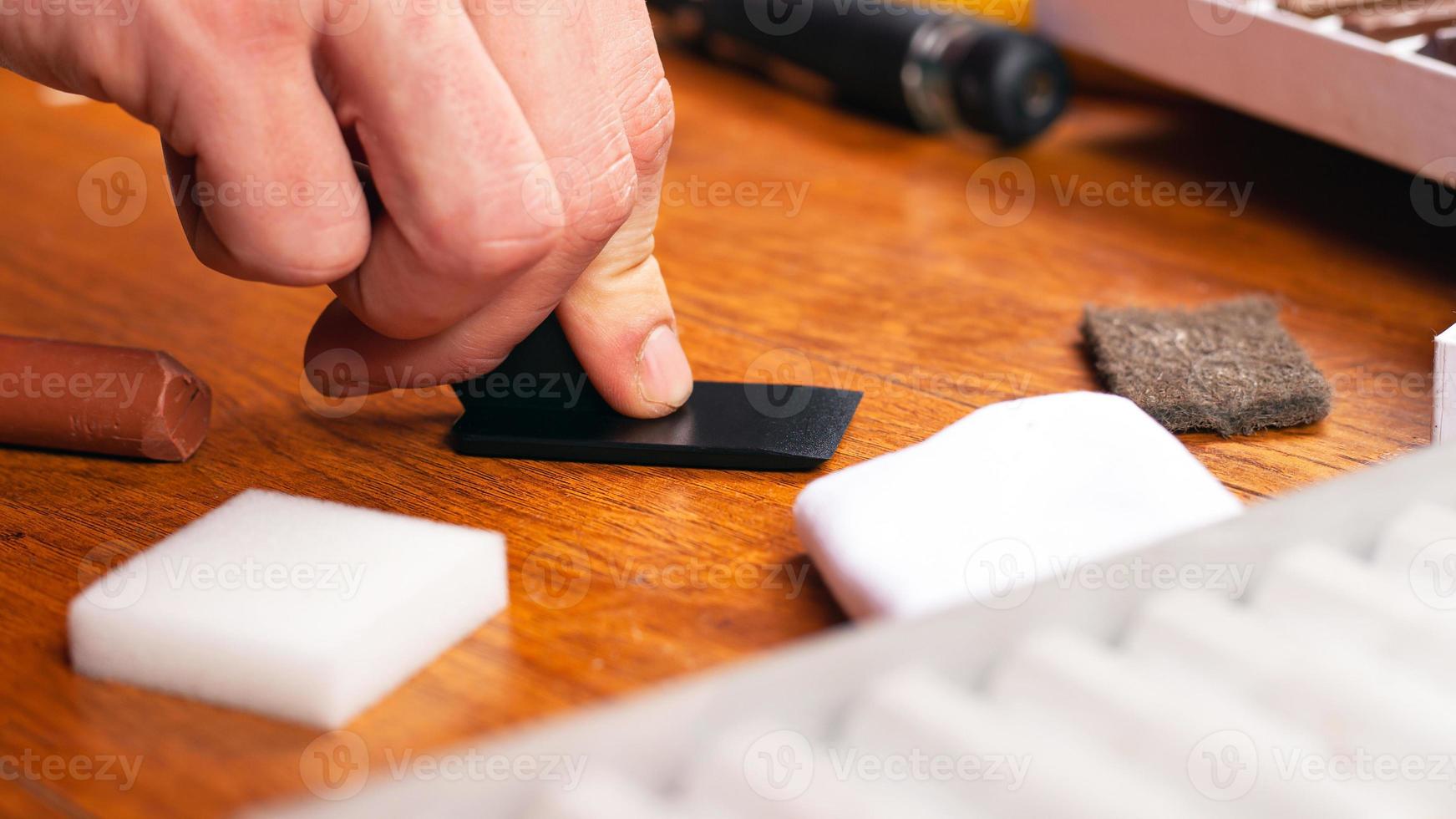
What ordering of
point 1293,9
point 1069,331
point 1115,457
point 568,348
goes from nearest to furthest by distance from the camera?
point 1115,457 → point 568,348 → point 1069,331 → point 1293,9

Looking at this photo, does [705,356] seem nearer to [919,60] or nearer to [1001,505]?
[1001,505]

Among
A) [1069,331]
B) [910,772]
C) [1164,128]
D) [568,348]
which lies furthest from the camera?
[1164,128]

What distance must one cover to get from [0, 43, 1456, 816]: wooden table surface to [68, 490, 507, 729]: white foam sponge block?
1 cm

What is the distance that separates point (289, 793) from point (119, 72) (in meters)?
0.36

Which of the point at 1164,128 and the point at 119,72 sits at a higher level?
the point at 119,72

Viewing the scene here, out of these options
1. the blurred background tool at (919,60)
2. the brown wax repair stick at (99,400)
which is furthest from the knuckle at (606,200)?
the blurred background tool at (919,60)

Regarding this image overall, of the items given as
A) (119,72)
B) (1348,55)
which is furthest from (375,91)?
(1348,55)

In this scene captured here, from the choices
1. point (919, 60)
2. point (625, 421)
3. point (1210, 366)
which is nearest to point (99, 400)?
point (625, 421)

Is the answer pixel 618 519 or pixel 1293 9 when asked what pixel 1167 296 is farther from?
pixel 618 519

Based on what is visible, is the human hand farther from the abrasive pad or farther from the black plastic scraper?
the abrasive pad

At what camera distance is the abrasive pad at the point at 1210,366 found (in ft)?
2.46

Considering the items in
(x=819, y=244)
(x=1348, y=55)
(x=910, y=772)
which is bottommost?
(x=819, y=244)

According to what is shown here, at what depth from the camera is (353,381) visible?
2.59 ft

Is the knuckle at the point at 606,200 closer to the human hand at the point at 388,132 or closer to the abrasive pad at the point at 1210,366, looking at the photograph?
the human hand at the point at 388,132
